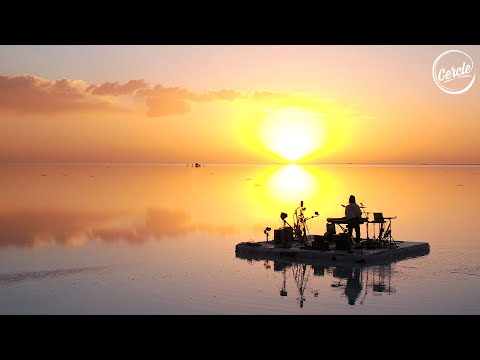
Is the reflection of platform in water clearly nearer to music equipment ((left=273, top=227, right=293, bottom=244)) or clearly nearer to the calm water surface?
the calm water surface

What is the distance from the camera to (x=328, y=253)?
2192 cm

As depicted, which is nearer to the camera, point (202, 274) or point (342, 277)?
point (342, 277)

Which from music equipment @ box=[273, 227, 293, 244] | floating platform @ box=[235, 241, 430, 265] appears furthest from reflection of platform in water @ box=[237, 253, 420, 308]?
music equipment @ box=[273, 227, 293, 244]

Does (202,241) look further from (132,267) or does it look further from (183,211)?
(183,211)

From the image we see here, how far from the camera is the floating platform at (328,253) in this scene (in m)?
21.5

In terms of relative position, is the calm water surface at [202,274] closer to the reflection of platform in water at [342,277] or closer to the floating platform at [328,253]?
the reflection of platform in water at [342,277]

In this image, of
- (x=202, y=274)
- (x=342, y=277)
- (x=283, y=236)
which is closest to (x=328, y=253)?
(x=283, y=236)

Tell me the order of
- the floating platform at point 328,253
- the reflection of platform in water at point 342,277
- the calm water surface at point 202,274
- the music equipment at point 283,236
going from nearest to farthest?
the calm water surface at point 202,274, the reflection of platform in water at point 342,277, the floating platform at point 328,253, the music equipment at point 283,236

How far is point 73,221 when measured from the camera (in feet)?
121

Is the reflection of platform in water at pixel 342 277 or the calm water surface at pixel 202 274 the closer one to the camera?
the calm water surface at pixel 202 274

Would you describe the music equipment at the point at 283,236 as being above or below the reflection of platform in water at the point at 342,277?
above

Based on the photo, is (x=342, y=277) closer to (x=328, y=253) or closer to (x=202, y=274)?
(x=328, y=253)

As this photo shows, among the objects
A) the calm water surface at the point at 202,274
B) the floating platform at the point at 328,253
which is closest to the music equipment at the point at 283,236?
the floating platform at the point at 328,253

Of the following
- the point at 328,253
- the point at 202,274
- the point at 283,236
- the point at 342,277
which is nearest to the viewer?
the point at 342,277
